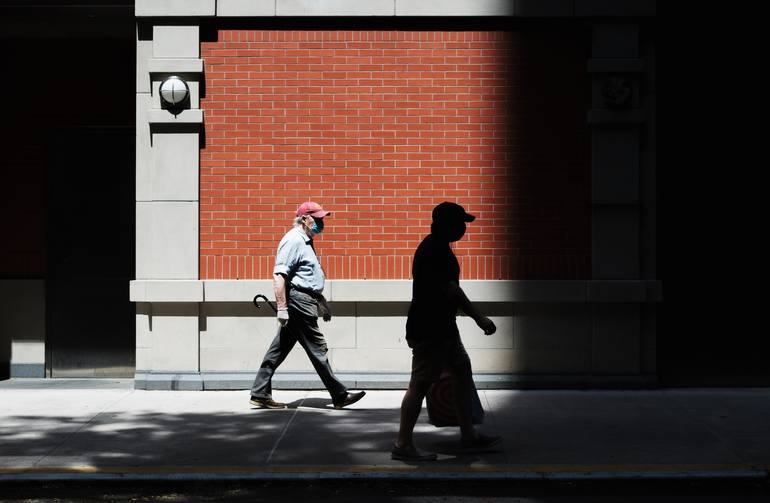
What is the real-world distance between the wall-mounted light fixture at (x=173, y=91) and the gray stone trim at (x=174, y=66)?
0.32ft

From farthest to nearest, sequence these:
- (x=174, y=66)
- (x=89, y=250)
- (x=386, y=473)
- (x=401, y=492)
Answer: (x=89, y=250)
(x=174, y=66)
(x=386, y=473)
(x=401, y=492)

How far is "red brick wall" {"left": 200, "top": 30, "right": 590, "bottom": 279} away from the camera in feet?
34.0

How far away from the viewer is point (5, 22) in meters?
11.0

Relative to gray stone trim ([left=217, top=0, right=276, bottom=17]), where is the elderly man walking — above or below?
below

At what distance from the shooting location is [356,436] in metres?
7.91

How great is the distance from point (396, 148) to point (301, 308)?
7.45 ft

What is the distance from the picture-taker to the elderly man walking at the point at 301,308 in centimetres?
901

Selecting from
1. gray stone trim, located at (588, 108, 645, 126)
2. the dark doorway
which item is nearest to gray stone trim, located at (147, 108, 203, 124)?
the dark doorway

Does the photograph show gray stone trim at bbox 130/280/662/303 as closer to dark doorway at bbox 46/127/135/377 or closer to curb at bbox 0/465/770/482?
dark doorway at bbox 46/127/135/377

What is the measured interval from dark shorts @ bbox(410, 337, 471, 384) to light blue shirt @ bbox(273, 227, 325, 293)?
7.22 ft

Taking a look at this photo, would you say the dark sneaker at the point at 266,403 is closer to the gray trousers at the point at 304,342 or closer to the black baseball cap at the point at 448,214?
the gray trousers at the point at 304,342

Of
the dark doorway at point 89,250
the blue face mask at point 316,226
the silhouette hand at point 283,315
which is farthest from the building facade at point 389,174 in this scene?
the silhouette hand at point 283,315

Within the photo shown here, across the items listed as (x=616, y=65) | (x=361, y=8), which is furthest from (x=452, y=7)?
(x=616, y=65)

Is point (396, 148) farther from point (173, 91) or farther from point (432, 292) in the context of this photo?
point (432, 292)
